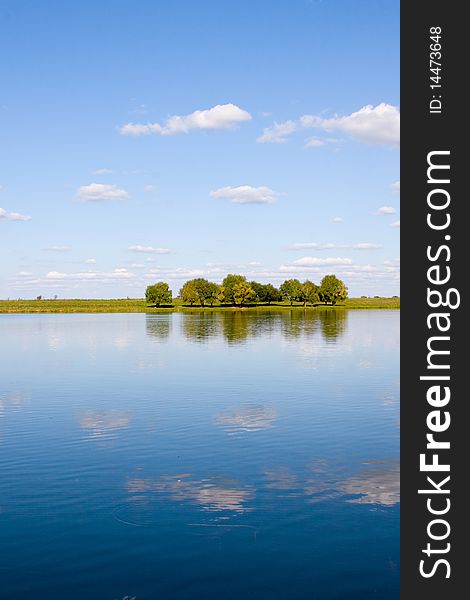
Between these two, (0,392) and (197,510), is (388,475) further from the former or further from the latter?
(0,392)

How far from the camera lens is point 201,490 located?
21.3 metres

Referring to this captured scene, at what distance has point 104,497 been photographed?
2080cm

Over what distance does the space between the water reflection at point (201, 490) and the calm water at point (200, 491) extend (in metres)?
0.07

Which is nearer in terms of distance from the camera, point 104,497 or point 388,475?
point 104,497

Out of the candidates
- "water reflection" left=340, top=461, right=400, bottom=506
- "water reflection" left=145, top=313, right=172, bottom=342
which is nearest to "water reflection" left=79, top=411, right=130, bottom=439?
"water reflection" left=340, top=461, right=400, bottom=506

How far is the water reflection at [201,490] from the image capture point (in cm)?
2003

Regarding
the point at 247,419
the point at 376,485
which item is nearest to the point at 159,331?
the point at 247,419

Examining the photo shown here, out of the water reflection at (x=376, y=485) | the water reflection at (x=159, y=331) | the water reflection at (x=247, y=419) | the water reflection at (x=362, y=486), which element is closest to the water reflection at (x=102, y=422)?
the water reflection at (x=247, y=419)

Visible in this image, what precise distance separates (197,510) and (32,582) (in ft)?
19.0

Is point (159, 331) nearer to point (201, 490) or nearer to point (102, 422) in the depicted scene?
point (102, 422)

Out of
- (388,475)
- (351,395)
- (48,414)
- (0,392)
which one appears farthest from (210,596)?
(0,392)

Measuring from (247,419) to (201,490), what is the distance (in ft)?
40.7

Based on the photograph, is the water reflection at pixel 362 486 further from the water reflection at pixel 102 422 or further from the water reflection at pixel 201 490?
the water reflection at pixel 102 422

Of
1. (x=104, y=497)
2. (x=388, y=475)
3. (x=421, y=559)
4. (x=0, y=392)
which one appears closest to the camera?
(x=421, y=559)
